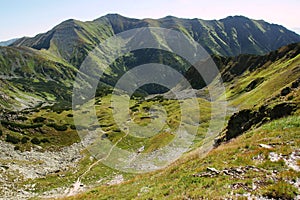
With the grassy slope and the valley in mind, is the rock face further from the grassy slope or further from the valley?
the grassy slope

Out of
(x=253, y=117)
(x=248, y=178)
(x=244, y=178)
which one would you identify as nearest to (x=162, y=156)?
(x=253, y=117)

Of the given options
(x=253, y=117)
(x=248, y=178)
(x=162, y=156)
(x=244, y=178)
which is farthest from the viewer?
(x=162, y=156)

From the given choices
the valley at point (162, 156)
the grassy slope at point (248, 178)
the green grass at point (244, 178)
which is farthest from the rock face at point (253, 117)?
the green grass at point (244, 178)

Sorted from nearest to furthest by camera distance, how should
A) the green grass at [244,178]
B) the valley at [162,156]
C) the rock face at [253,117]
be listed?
the green grass at [244,178], the valley at [162,156], the rock face at [253,117]

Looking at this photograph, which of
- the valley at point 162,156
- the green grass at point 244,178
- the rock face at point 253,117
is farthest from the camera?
the rock face at point 253,117

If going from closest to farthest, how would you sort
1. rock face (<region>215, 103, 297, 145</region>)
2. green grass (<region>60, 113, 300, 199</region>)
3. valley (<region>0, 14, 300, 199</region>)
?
green grass (<region>60, 113, 300, 199</region>) → valley (<region>0, 14, 300, 199</region>) → rock face (<region>215, 103, 297, 145</region>)

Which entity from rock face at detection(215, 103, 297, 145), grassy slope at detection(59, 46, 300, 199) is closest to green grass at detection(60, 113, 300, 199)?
grassy slope at detection(59, 46, 300, 199)

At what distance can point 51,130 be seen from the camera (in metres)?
95.1

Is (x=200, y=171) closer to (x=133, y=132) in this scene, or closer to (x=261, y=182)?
(x=261, y=182)

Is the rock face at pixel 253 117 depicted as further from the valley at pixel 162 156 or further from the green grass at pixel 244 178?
the green grass at pixel 244 178

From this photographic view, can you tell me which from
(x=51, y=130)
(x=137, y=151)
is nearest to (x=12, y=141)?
(x=51, y=130)

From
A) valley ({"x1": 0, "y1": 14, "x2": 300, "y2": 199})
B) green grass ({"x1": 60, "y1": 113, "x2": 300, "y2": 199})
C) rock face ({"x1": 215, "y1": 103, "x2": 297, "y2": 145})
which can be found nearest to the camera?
green grass ({"x1": 60, "y1": 113, "x2": 300, "y2": 199})

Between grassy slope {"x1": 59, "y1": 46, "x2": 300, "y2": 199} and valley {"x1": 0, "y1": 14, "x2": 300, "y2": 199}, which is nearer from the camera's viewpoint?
grassy slope {"x1": 59, "y1": 46, "x2": 300, "y2": 199}

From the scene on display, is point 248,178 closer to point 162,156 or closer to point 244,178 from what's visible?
point 244,178
